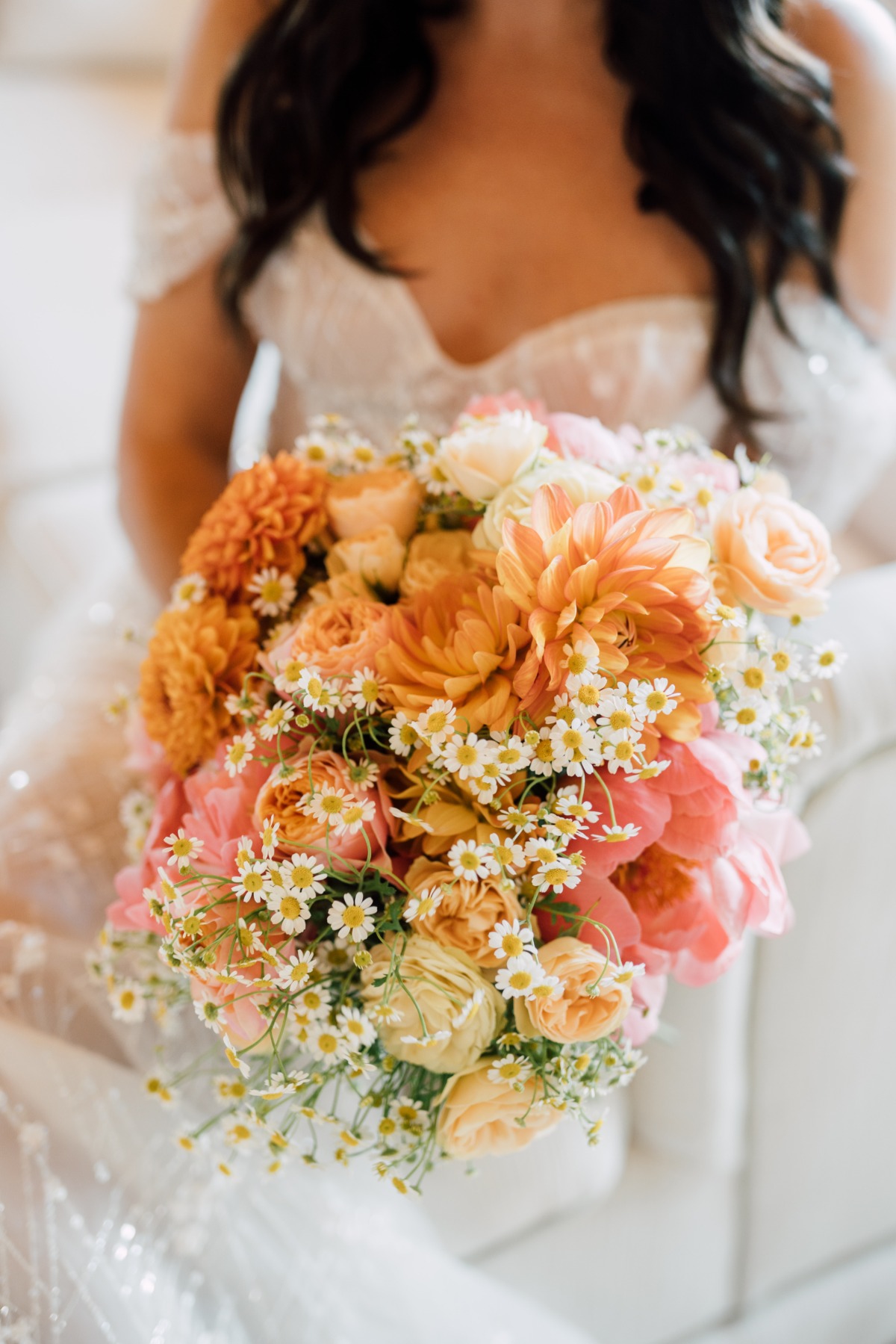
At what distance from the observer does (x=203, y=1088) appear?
2.51 feet

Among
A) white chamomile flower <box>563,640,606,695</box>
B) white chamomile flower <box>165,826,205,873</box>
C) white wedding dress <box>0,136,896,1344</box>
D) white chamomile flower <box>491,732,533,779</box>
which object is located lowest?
white wedding dress <box>0,136,896,1344</box>

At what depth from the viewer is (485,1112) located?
521 millimetres

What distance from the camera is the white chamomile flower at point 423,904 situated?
1.57 ft

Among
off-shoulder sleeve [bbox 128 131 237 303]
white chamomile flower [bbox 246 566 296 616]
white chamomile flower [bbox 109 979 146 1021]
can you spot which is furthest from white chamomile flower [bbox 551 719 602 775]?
off-shoulder sleeve [bbox 128 131 237 303]

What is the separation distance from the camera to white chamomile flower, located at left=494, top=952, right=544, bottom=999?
0.48 m

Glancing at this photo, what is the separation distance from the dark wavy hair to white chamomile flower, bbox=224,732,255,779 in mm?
652

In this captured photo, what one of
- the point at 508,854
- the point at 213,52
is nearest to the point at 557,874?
the point at 508,854

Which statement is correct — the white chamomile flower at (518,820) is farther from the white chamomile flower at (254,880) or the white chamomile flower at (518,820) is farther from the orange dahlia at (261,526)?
the orange dahlia at (261,526)

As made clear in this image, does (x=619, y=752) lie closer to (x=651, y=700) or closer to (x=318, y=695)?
(x=651, y=700)

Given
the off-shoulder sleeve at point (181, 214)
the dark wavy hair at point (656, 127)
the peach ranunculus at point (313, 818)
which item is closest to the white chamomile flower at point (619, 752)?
the peach ranunculus at point (313, 818)

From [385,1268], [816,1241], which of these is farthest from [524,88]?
[816,1241]

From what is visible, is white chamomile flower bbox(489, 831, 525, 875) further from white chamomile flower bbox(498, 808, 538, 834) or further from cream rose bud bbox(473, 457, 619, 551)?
cream rose bud bbox(473, 457, 619, 551)

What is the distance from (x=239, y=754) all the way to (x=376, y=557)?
0.13 m

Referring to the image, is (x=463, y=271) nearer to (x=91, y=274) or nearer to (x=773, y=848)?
(x=773, y=848)
